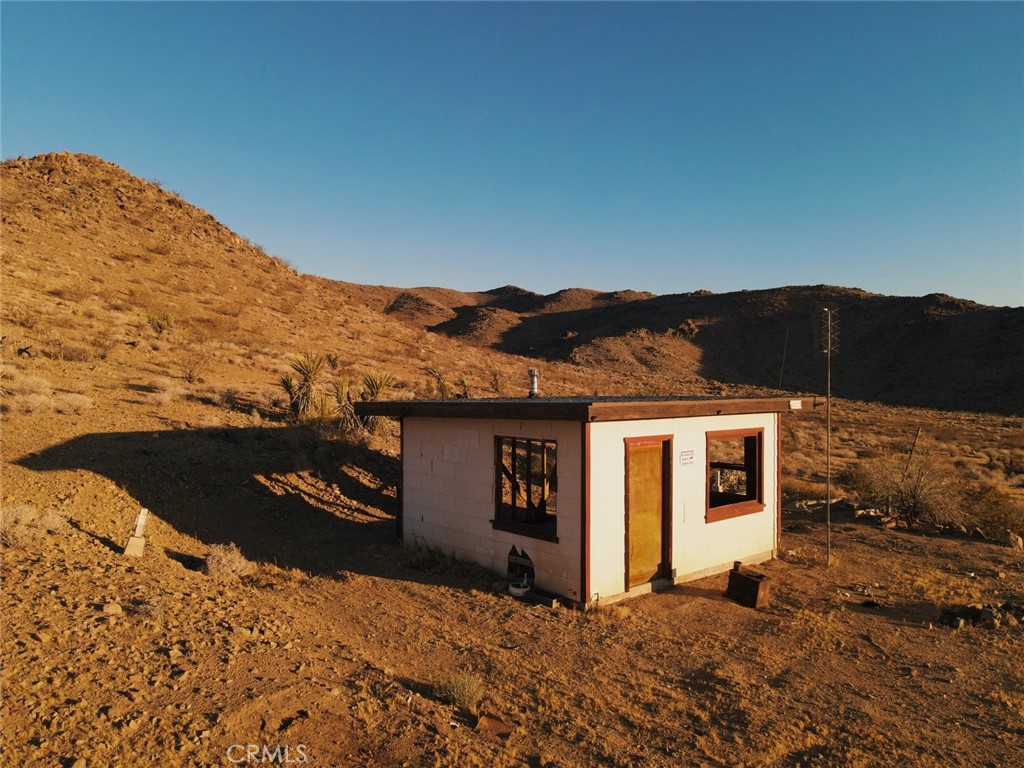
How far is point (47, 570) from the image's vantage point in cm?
777

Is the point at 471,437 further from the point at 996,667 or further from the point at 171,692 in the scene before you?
the point at 996,667

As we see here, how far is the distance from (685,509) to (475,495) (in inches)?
148

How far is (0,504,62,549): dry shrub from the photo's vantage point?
8.34 metres

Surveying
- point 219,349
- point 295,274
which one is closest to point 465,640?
point 219,349

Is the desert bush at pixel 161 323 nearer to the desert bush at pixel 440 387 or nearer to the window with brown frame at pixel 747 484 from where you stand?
the desert bush at pixel 440 387

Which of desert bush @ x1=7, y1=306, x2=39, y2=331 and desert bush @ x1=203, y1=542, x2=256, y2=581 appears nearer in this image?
desert bush @ x1=203, y1=542, x2=256, y2=581

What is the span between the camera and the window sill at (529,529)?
9594 millimetres

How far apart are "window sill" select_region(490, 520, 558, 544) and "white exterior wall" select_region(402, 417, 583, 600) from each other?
8 centimetres

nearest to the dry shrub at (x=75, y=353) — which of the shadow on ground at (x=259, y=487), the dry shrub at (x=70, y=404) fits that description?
the dry shrub at (x=70, y=404)

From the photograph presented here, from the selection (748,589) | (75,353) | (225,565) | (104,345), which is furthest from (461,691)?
(104,345)

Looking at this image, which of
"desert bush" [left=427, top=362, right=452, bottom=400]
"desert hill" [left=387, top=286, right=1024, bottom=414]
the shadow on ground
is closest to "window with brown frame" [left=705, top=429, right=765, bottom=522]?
the shadow on ground

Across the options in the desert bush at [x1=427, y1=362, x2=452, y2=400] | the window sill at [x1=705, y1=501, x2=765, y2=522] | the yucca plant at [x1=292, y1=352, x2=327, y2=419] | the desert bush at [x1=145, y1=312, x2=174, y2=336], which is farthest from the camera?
the desert bush at [x1=145, y1=312, x2=174, y2=336]

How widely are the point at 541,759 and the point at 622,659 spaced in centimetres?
256

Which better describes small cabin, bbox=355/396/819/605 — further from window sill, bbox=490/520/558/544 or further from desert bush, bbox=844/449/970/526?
desert bush, bbox=844/449/970/526
